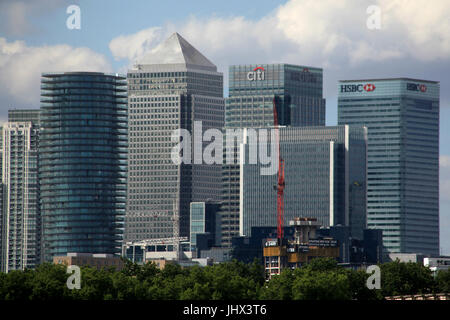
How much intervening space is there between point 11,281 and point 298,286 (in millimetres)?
39406

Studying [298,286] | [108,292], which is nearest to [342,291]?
[298,286]

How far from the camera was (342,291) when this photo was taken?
193m

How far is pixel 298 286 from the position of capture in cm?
19488
